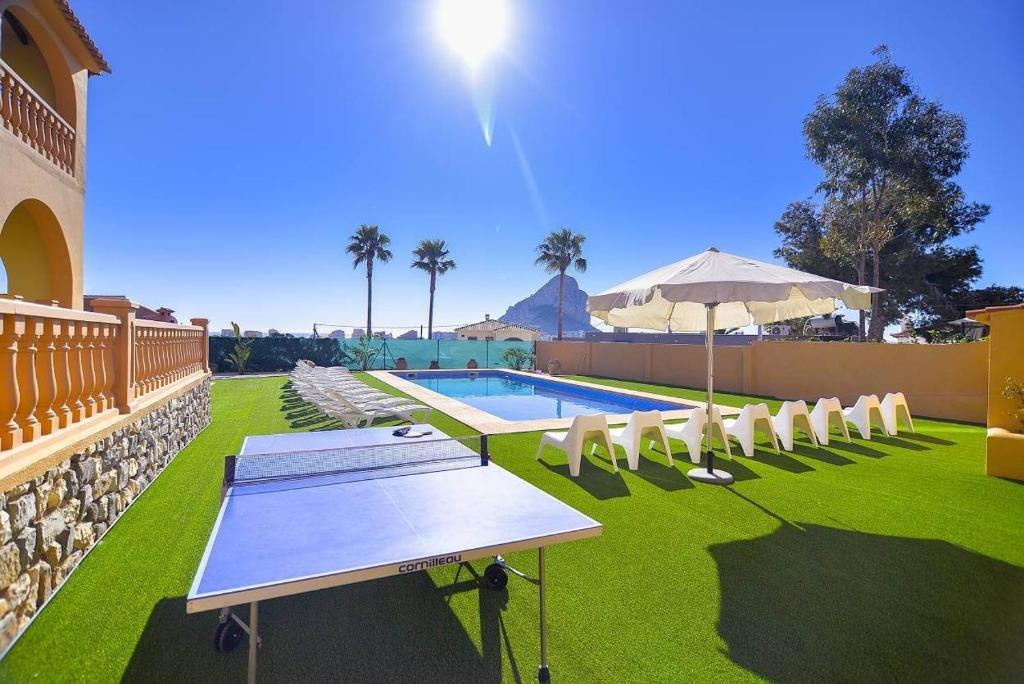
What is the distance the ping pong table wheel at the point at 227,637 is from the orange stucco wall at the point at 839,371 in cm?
1570

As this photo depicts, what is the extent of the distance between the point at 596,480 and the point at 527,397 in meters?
11.8

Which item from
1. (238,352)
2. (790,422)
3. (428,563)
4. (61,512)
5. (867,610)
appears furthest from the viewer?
(238,352)

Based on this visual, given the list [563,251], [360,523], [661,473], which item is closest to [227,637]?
[360,523]

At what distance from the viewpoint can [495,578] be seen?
11.9ft

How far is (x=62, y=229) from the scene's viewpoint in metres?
7.97

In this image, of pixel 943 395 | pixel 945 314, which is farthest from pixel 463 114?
pixel 945 314

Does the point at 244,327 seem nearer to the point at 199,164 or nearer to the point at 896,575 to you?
the point at 199,164

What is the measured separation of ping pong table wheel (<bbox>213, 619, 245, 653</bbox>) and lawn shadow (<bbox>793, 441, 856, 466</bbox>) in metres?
7.95

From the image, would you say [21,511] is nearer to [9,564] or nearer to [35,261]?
[9,564]

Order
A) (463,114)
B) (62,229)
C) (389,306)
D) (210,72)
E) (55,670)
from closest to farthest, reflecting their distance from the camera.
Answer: (55,670)
(62,229)
(210,72)
(463,114)
(389,306)

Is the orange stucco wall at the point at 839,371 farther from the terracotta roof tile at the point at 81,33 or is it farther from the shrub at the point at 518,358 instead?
the terracotta roof tile at the point at 81,33

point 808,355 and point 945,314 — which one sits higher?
point 945,314

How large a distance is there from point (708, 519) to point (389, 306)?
3724 centimetres

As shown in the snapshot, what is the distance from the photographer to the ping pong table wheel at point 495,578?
11.8 ft
